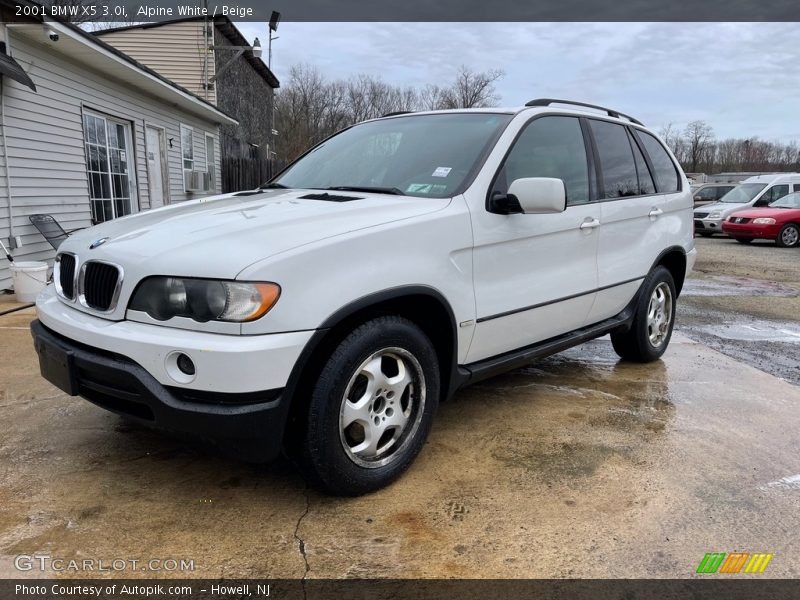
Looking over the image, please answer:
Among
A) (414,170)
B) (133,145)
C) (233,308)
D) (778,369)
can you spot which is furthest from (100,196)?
(778,369)

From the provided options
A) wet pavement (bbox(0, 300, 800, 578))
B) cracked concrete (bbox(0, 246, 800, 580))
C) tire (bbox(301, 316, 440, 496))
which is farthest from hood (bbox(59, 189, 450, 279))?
cracked concrete (bbox(0, 246, 800, 580))

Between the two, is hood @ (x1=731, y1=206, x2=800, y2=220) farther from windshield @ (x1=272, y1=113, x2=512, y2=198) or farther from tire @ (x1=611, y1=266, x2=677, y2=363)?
windshield @ (x1=272, y1=113, x2=512, y2=198)

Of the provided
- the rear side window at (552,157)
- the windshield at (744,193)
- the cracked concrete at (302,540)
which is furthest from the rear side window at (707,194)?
the cracked concrete at (302,540)

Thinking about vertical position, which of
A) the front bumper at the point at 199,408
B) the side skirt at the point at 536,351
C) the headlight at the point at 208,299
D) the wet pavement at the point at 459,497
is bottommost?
the wet pavement at the point at 459,497

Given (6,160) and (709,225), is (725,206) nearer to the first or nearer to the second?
(709,225)

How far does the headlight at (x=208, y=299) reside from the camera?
225cm

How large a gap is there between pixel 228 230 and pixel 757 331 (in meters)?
6.06

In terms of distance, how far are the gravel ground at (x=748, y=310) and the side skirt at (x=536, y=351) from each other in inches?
62.9

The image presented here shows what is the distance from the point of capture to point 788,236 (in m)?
16.3

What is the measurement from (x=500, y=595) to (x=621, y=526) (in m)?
0.73

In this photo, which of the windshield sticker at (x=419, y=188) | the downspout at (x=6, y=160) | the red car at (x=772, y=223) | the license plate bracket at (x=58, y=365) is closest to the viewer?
the license plate bracket at (x=58, y=365)

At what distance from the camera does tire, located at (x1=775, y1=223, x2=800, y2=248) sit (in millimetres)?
16234

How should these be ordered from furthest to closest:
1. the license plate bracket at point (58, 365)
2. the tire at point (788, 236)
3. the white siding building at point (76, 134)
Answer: the tire at point (788, 236), the white siding building at point (76, 134), the license plate bracket at point (58, 365)

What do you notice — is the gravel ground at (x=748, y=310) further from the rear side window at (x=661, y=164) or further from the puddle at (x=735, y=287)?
the rear side window at (x=661, y=164)
